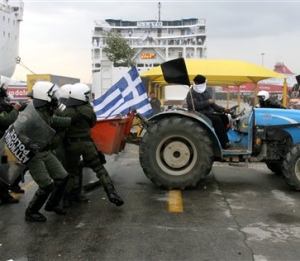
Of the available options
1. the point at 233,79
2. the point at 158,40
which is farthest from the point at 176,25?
the point at 233,79

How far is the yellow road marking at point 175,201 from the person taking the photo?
5.82 m

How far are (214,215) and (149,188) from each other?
1.76 m

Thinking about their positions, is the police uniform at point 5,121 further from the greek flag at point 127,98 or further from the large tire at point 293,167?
the large tire at point 293,167

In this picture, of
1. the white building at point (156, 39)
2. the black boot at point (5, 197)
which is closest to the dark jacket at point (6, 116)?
the black boot at point (5, 197)

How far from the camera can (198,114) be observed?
6988mm

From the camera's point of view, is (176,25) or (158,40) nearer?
(158,40)

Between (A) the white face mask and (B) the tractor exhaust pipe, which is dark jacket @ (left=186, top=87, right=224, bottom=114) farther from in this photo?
(B) the tractor exhaust pipe

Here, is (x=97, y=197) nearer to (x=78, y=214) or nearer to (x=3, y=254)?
(x=78, y=214)

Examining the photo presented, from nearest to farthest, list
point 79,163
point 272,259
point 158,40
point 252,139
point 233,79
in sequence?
point 272,259 < point 79,163 < point 252,139 < point 233,79 < point 158,40

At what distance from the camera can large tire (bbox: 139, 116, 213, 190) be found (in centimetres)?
672

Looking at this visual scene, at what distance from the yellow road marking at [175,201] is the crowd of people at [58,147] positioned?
73cm

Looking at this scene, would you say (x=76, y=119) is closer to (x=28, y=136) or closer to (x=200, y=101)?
(x=28, y=136)

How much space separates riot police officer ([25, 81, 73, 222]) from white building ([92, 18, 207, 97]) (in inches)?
2030

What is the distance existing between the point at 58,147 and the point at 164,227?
181cm
